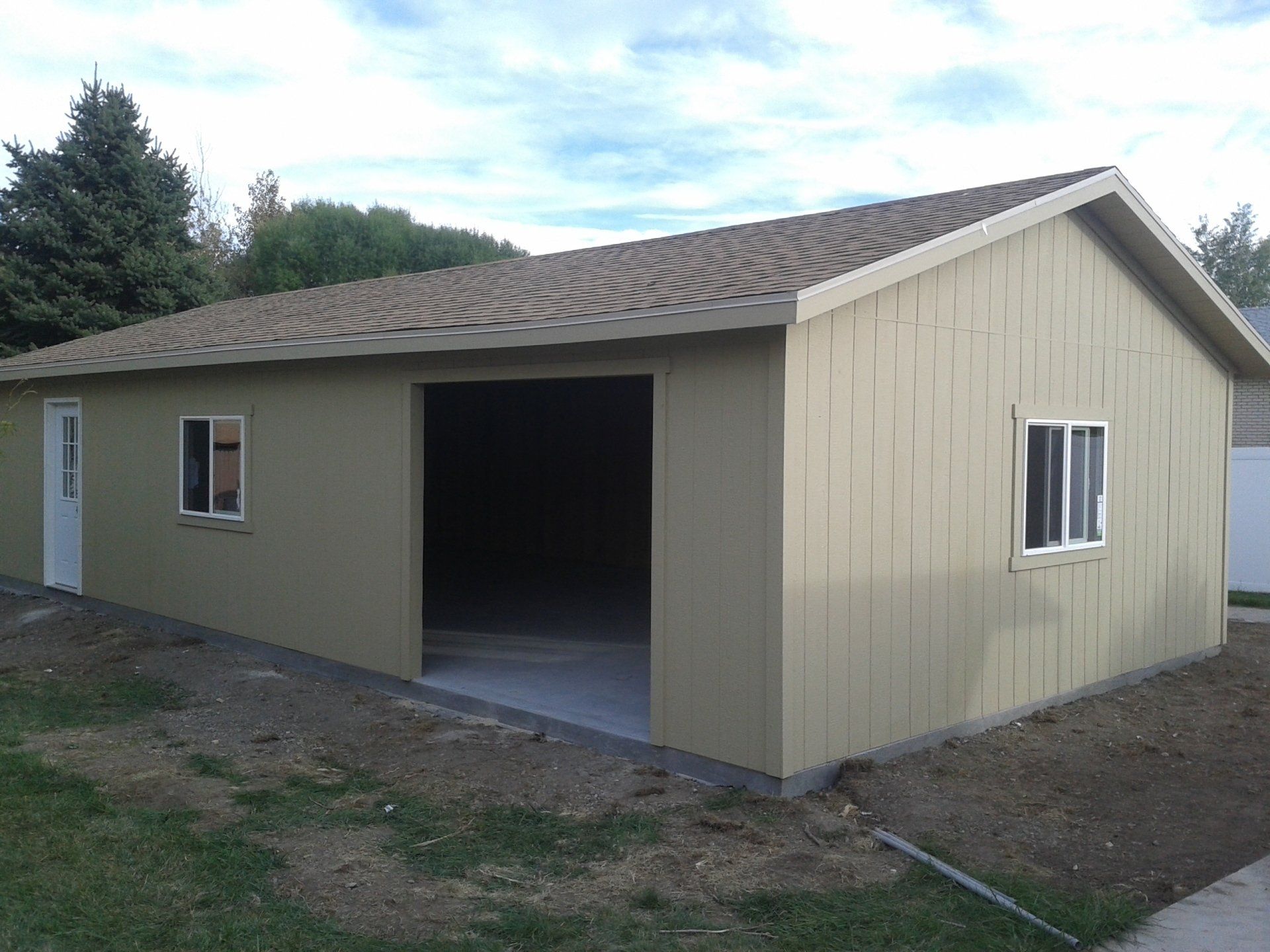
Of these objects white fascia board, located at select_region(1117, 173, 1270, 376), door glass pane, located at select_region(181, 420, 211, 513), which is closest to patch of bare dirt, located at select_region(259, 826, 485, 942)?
door glass pane, located at select_region(181, 420, 211, 513)

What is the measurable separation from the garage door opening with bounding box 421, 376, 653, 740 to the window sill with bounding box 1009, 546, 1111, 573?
2.68 meters

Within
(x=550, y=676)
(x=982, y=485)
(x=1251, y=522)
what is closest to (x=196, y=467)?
(x=550, y=676)

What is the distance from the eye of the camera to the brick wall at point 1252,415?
20422mm

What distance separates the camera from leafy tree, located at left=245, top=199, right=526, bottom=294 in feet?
102

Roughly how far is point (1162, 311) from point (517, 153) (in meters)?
31.5

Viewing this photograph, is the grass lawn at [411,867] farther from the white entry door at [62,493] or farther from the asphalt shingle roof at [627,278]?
the white entry door at [62,493]

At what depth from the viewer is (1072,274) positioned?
8.12 meters

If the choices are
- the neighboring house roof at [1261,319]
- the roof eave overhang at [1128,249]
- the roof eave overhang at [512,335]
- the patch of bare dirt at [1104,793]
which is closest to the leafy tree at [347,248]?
the neighboring house roof at [1261,319]

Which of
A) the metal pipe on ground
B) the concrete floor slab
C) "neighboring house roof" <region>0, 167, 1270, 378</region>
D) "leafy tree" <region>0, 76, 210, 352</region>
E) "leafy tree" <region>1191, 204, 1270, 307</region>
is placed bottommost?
the metal pipe on ground

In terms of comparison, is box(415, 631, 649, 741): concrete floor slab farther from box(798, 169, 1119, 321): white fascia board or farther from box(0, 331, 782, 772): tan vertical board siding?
box(798, 169, 1119, 321): white fascia board

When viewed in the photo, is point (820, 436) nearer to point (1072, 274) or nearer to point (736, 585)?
point (736, 585)

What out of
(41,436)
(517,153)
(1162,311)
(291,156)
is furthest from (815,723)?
(291,156)

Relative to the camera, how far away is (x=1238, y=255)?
44.9 metres

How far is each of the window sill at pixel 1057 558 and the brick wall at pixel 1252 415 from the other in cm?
1415
